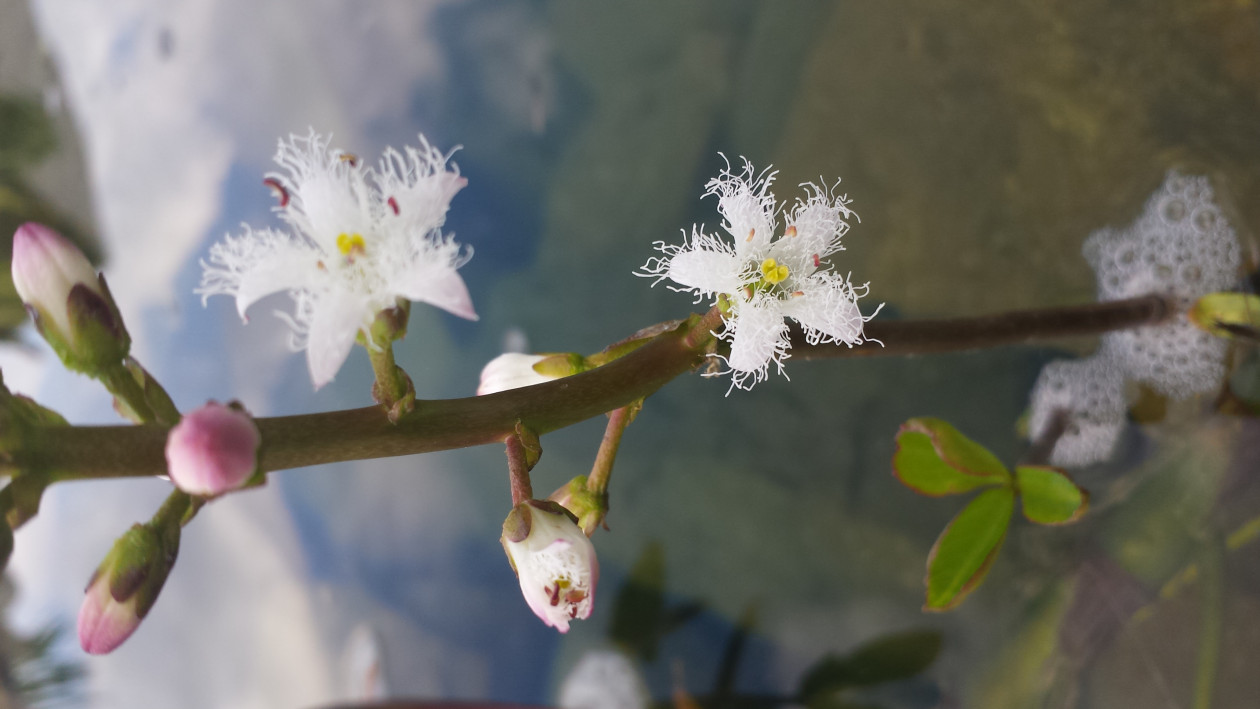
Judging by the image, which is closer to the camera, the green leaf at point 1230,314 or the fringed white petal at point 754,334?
the fringed white petal at point 754,334

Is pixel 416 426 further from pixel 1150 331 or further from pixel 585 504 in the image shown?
pixel 1150 331

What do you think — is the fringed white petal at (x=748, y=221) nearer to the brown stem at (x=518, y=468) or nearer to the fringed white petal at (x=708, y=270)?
the fringed white petal at (x=708, y=270)

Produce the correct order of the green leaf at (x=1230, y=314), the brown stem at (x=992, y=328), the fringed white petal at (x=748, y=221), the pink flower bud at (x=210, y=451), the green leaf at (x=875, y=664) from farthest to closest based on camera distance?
the green leaf at (x=875, y=664) < the green leaf at (x=1230, y=314) < the brown stem at (x=992, y=328) < the fringed white petal at (x=748, y=221) < the pink flower bud at (x=210, y=451)

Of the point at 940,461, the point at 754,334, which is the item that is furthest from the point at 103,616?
the point at 940,461

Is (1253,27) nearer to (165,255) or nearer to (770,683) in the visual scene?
(770,683)

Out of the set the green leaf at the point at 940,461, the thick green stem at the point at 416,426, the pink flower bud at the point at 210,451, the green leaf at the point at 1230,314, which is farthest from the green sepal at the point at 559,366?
the green leaf at the point at 1230,314
